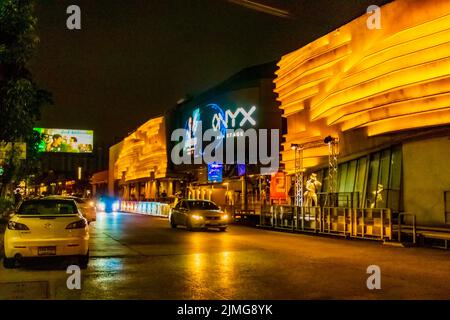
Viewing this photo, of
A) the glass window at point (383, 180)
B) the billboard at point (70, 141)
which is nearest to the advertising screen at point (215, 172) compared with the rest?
the billboard at point (70, 141)

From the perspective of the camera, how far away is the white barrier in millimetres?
43787

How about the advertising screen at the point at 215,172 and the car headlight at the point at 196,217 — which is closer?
the car headlight at the point at 196,217

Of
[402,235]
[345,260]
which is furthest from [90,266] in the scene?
[402,235]

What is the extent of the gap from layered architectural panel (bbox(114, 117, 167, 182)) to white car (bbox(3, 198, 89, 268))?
1990 inches

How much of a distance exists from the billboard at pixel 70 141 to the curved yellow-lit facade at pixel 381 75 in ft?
92.6

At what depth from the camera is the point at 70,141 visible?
173 feet

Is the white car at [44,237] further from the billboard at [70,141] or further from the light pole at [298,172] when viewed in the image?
the billboard at [70,141]

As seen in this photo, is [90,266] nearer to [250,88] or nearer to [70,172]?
[250,88]

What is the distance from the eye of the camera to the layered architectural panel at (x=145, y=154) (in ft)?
220

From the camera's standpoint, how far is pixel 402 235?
771 inches

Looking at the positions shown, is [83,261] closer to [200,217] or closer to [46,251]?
[46,251]

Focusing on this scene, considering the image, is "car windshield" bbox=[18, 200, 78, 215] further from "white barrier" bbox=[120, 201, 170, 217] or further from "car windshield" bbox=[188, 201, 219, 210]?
"white barrier" bbox=[120, 201, 170, 217]

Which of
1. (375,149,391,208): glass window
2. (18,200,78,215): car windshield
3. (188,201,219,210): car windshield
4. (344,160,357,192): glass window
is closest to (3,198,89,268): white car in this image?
(18,200,78,215): car windshield

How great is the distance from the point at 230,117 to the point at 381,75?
23997mm
